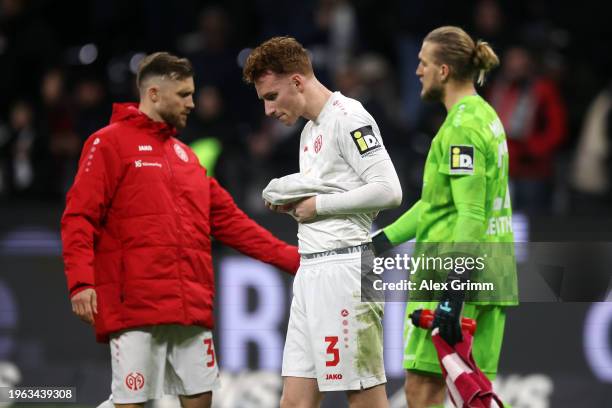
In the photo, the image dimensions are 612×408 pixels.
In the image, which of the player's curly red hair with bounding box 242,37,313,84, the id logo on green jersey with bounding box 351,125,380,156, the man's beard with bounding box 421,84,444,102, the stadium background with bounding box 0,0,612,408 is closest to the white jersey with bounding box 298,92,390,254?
the id logo on green jersey with bounding box 351,125,380,156

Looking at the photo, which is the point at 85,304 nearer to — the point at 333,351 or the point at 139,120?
the point at 139,120

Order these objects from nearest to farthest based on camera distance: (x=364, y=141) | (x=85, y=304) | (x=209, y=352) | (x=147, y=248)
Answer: (x=364, y=141)
(x=85, y=304)
(x=147, y=248)
(x=209, y=352)

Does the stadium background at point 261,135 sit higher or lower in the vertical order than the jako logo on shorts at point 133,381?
higher

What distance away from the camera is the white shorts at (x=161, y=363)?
6297mm

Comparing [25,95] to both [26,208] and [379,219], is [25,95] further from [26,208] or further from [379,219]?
[379,219]

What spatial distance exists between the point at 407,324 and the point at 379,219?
123 inches

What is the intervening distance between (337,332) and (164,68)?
1764mm

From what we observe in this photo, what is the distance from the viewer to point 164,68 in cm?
655

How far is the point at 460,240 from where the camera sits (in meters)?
6.14

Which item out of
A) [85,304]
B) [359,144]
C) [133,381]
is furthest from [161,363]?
[359,144]


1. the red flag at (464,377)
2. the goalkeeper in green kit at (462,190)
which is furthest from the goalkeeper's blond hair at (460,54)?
the red flag at (464,377)

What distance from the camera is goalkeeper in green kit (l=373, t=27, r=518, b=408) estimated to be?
6227 millimetres

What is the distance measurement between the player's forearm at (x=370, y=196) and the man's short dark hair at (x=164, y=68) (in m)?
1.21

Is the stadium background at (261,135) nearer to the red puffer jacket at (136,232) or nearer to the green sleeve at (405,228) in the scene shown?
the green sleeve at (405,228)
